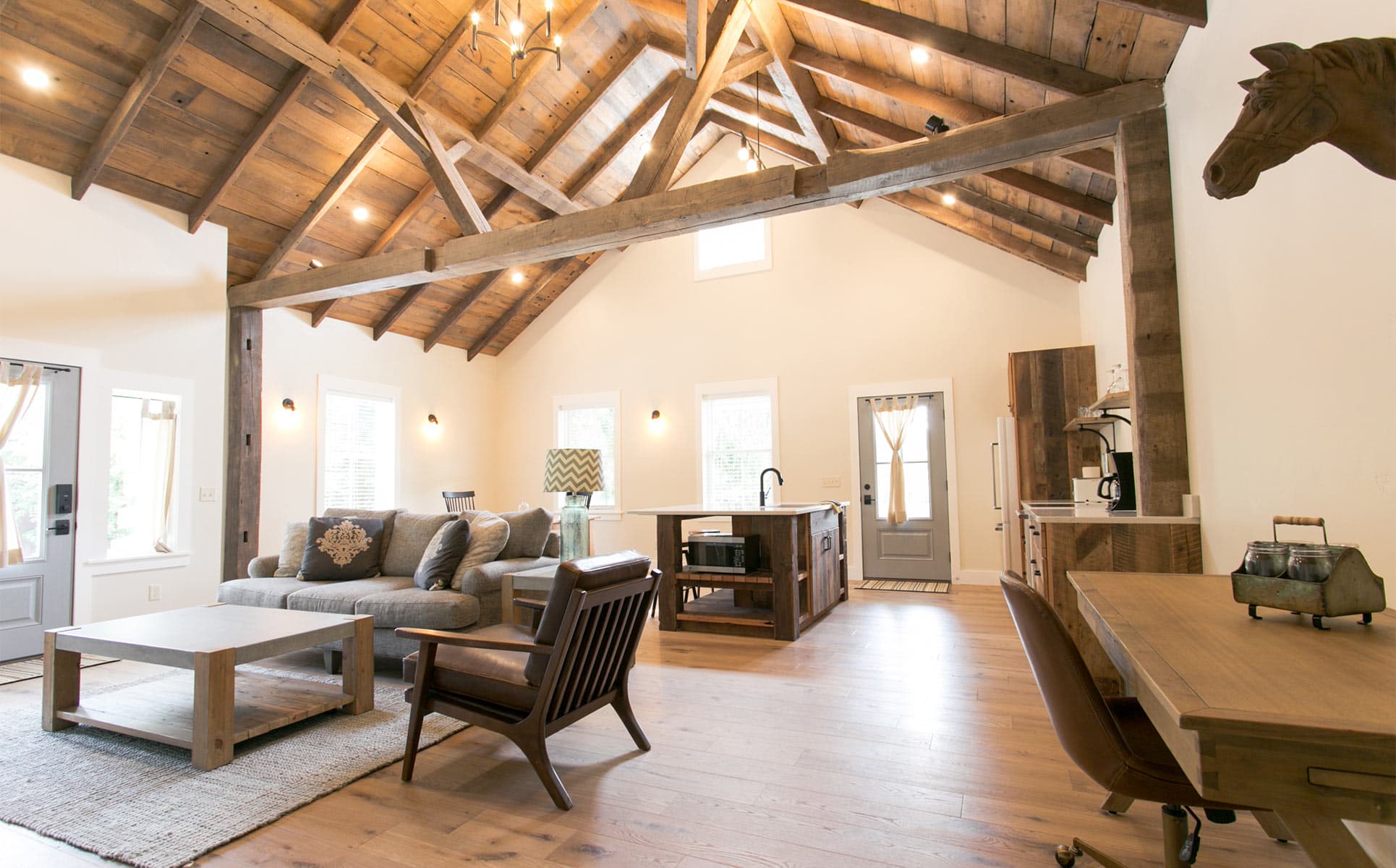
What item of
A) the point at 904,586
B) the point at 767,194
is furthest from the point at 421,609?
the point at 904,586

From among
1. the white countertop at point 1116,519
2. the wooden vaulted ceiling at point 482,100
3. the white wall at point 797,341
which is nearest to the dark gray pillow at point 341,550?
the wooden vaulted ceiling at point 482,100

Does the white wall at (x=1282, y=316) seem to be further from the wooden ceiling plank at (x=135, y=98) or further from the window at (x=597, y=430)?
the window at (x=597, y=430)

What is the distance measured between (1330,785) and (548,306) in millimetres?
8971

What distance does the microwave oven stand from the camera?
16.1 feet

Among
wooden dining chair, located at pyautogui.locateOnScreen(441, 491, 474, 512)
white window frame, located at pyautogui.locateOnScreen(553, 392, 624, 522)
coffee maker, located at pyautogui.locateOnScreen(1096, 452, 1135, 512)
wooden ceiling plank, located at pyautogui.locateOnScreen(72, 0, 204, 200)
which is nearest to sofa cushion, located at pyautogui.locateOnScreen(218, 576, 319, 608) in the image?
wooden ceiling plank, located at pyautogui.locateOnScreen(72, 0, 204, 200)

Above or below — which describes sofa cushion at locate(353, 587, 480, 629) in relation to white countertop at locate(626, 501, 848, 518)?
below

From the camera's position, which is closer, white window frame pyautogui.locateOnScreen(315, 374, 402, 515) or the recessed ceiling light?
the recessed ceiling light

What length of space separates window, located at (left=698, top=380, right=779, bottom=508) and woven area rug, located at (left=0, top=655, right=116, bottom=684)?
5415mm

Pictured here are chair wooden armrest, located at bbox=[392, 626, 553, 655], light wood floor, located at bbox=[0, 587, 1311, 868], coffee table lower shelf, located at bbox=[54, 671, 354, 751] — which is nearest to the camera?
light wood floor, located at bbox=[0, 587, 1311, 868]

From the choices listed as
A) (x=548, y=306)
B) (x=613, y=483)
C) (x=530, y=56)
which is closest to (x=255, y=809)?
(x=530, y=56)

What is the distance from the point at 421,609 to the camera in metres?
3.85

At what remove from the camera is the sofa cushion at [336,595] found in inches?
159

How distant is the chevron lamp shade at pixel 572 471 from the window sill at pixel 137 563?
2.94 m

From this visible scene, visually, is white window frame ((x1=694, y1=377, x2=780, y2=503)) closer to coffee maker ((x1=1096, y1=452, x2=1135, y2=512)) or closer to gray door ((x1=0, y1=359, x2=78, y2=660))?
coffee maker ((x1=1096, y1=452, x2=1135, y2=512))
